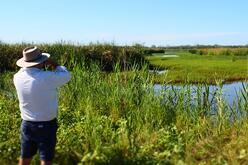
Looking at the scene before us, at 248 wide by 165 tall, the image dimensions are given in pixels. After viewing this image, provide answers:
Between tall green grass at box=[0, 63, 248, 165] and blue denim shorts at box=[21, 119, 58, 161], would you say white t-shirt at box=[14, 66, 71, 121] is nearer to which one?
blue denim shorts at box=[21, 119, 58, 161]

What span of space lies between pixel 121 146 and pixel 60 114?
7.67 feet

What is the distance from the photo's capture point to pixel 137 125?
304 inches

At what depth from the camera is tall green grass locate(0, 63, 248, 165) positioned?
242 inches

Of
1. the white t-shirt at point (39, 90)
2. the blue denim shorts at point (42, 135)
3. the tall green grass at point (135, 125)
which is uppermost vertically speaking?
the white t-shirt at point (39, 90)

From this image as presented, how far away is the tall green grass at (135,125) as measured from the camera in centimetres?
616

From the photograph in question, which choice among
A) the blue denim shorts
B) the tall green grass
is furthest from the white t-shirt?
the tall green grass

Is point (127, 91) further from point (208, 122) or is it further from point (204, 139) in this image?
point (204, 139)

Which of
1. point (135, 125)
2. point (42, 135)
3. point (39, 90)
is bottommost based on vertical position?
point (135, 125)

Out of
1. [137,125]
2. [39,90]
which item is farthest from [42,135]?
[137,125]

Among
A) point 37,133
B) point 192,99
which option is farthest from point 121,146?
point 192,99

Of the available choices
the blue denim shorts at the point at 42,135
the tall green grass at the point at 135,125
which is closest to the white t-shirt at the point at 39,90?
the blue denim shorts at the point at 42,135

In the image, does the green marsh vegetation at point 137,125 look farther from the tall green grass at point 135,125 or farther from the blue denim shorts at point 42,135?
the blue denim shorts at point 42,135

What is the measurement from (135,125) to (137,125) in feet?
0.32

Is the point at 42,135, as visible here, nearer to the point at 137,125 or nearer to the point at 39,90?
the point at 39,90
